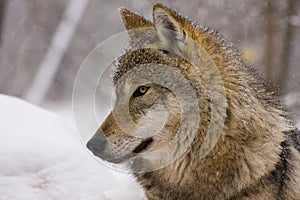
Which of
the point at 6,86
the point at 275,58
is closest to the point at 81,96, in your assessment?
the point at 6,86

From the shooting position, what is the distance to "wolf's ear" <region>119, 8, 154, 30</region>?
3.73 m

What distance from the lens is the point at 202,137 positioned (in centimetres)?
338

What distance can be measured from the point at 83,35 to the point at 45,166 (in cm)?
1309

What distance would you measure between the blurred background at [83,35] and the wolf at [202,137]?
975cm

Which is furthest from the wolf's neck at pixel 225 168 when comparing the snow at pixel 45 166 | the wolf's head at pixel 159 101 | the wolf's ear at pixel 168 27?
the wolf's ear at pixel 168 27

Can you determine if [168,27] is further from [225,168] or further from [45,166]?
[45,166]

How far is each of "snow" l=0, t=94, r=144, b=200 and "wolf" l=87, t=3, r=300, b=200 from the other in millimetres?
424

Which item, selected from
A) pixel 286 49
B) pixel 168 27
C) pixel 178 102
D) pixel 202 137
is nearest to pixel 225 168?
pixel 202 137

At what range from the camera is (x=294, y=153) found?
364 centimetres

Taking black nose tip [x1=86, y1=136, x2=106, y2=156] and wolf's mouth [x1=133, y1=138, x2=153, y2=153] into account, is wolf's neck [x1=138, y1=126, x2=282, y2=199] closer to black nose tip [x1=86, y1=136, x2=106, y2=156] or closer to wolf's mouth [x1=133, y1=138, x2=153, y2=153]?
wolf's mouth [x1=133, y1=138, x2=153, y2=153]

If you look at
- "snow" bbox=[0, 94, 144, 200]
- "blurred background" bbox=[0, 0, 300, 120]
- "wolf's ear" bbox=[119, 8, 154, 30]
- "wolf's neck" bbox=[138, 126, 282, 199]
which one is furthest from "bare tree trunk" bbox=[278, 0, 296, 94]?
"wolf's neck" bbox=[138, 126, 282, 199]

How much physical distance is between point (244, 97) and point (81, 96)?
1106 centimetres

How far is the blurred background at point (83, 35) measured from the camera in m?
13.4

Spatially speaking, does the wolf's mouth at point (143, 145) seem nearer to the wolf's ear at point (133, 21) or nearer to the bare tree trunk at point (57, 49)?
the wolf's ear at point (133, 21)
